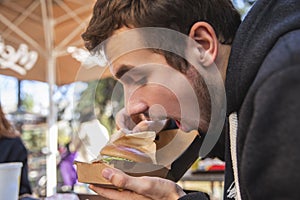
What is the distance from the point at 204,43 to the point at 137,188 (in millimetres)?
255

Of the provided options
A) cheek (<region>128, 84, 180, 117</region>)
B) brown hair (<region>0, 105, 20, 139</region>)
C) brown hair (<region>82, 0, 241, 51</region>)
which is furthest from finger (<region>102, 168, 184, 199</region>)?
brown hair (<region>0, 105, 20, 139</region>)

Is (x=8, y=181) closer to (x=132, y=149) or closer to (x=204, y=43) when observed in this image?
(x=132, y=149)

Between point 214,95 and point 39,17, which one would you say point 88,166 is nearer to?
point 214,95

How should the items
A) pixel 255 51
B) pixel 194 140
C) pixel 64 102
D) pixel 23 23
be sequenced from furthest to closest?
pixel 64 102 < pixel 23 23 < pixel 194 140 < pixel 255 51

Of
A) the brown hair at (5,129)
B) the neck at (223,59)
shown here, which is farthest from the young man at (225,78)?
the brown hair at (5,129)

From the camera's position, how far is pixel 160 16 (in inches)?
24.4

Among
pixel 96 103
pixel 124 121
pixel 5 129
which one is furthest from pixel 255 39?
pixel 5 129

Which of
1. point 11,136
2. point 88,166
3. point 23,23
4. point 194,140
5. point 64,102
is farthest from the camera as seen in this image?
point 64,102

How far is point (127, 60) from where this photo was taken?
0.64 meters

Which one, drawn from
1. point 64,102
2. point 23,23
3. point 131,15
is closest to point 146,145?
point 131,15

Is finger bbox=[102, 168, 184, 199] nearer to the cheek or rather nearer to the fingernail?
the fingernail

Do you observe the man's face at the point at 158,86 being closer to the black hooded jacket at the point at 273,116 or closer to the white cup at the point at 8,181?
the black hooded jacket at the point at 273,116

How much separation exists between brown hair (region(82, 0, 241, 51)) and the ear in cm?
1

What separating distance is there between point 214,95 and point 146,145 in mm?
Answer: 146
